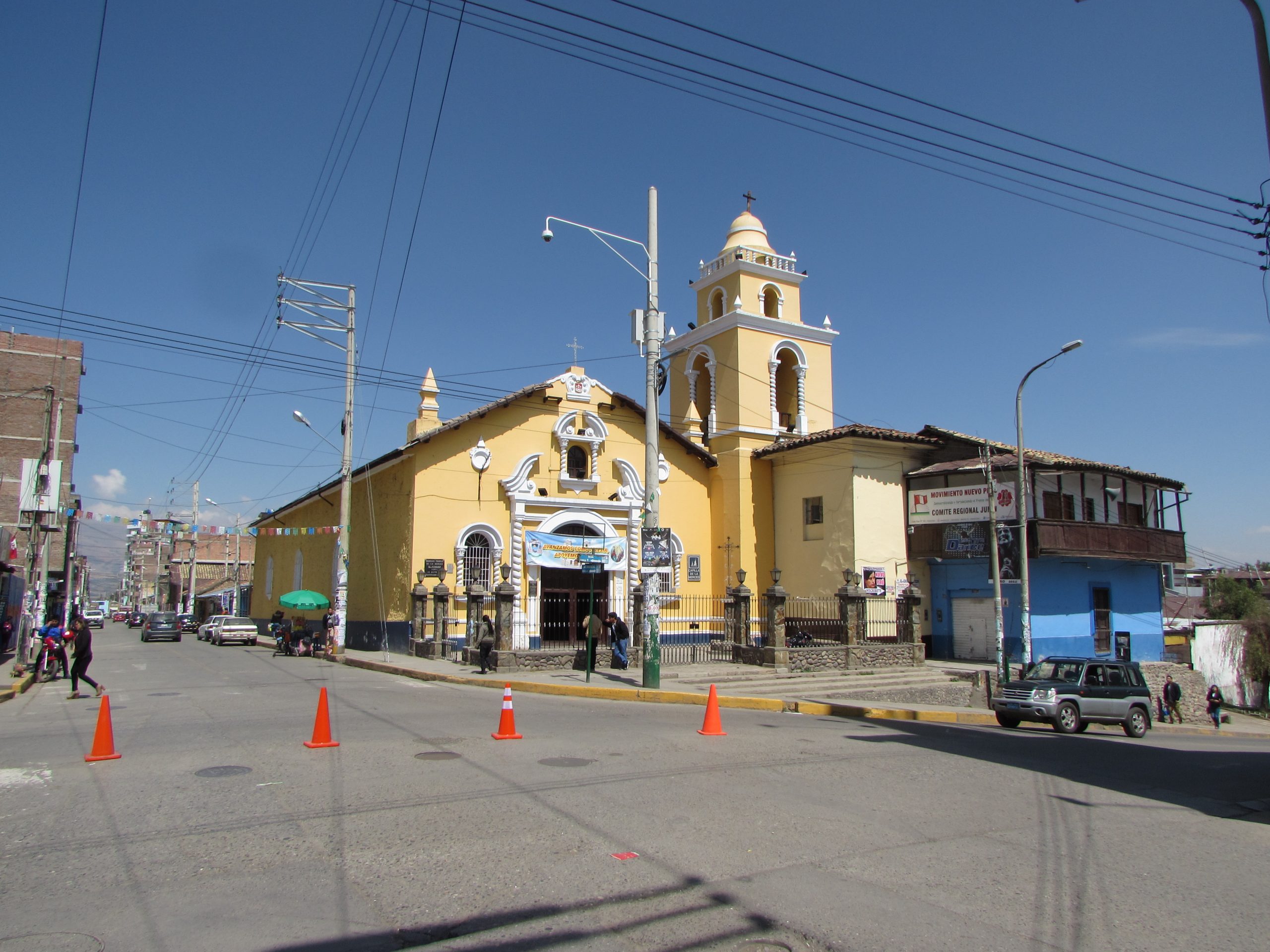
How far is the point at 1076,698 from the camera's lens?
1697cm

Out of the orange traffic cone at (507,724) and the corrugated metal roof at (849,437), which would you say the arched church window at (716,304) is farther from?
the orange traffic cone at (507,724)

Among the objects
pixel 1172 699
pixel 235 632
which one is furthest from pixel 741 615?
pixel 235 632

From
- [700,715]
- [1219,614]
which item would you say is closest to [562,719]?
[700,715]

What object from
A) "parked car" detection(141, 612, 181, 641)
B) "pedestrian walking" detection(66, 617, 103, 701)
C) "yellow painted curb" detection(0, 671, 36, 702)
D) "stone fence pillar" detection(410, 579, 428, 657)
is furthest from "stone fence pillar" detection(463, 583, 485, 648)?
"parked car" detection(141, 612, 181, 641)

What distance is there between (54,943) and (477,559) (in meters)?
21.6

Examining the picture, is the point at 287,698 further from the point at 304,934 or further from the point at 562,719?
the point at 304,934

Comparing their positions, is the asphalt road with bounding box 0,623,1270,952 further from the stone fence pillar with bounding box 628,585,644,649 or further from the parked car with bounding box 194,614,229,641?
the parked car with bounding box 194,614,229,641

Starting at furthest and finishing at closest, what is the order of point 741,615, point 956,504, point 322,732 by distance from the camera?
point 956,504, point 741,615, point 322,732

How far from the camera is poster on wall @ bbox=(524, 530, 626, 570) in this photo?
2616cm

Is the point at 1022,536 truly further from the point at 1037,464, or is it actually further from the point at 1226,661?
the point at 1226,661

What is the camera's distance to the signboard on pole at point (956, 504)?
26844 millimetres

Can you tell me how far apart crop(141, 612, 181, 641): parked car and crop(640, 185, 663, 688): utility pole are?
1381 inches

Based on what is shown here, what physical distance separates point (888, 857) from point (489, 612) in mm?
19844

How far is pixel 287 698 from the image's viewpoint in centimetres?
1527
